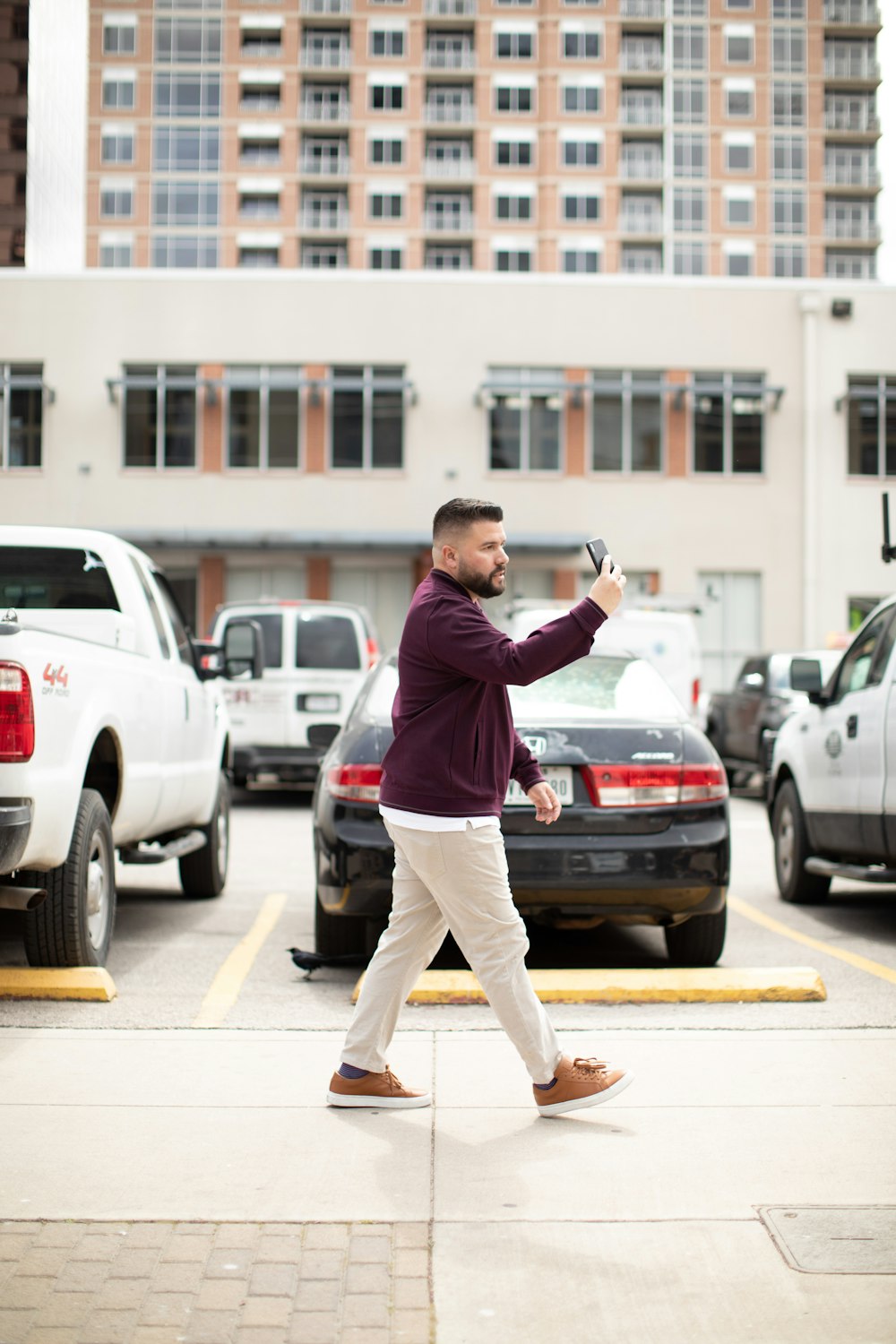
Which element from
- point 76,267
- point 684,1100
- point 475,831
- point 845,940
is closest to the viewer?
point 475,831

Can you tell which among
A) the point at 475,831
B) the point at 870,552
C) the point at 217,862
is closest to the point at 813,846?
the point at 217,862

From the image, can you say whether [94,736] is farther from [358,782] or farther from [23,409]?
[23,409]

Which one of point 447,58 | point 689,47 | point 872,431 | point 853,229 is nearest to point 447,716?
point 872,431

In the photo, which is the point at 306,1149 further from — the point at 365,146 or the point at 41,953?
the point at 365,146

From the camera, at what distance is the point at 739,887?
10688mm

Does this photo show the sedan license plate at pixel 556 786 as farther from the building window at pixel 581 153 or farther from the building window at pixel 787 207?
the building window at pixel 787 207

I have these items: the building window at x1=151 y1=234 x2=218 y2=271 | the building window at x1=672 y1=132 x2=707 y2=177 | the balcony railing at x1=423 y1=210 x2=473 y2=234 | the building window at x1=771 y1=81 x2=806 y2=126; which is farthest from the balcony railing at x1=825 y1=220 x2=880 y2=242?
the building window at x1=151 y1=234 x2=218 y2=271

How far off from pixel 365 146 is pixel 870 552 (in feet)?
130

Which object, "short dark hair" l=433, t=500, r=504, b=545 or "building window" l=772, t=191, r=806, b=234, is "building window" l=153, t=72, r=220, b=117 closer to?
"building window" l=772, t=191, r=806, b=234

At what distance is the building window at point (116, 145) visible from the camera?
2559 inches

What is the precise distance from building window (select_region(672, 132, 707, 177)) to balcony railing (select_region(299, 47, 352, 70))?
1395cm

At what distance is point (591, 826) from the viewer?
6531mm

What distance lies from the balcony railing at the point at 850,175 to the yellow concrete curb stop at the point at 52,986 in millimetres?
66497

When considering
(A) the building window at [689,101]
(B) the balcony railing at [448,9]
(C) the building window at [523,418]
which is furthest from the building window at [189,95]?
(C) the building window at [523,418]
